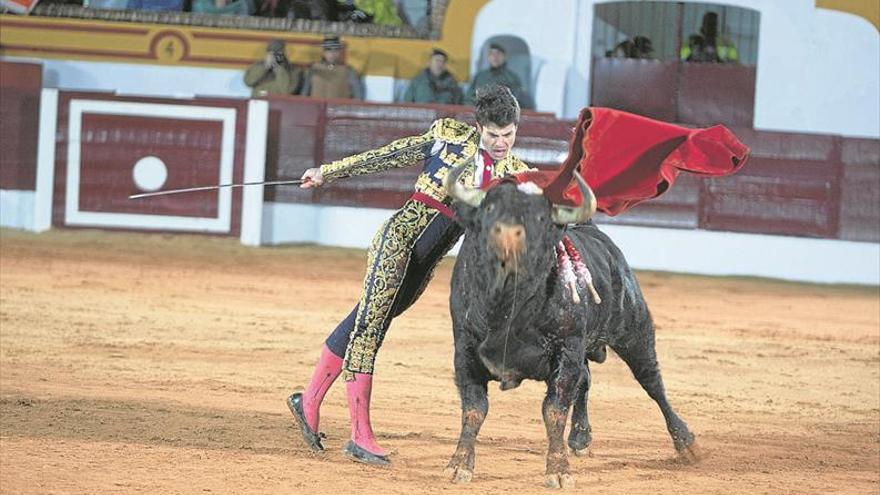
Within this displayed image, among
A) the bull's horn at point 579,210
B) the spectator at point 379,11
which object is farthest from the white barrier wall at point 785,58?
the bull's horn at point 579,210

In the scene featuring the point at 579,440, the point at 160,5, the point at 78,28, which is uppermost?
the point at 160,5

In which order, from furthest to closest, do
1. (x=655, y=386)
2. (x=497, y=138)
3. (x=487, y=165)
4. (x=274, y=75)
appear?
(x=274, y=75), (x=655, y=386), (x=487, y=165), (x=497, y=138)

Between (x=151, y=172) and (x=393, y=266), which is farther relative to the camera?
(x=151, y=172)

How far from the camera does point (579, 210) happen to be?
466cm

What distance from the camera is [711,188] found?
1292 centimetres

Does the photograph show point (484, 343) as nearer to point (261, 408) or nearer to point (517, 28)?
point (261, 408)

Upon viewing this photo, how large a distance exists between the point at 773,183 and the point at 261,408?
7558mm

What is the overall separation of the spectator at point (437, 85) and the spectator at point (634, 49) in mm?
1978

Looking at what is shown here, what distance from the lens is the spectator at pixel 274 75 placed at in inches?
540

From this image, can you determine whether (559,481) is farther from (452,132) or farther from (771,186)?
(771,186)

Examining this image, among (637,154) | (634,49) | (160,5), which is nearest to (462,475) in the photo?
(637,154)

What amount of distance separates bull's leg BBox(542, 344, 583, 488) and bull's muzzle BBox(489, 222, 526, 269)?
0.47 meters

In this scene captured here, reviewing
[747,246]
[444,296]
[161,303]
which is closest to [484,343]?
[161,303]

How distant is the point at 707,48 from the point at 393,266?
10111 millimetres
